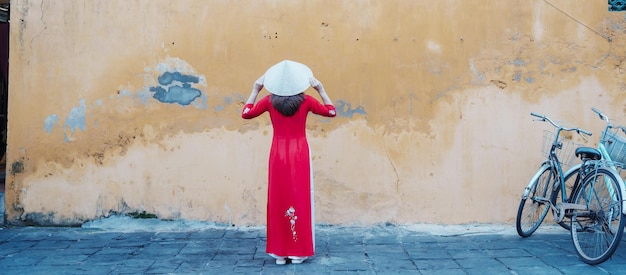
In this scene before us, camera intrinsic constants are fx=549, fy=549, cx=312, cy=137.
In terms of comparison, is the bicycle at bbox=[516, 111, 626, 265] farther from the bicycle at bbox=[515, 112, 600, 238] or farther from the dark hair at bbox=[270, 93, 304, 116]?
the dark hair at bbox=[270, 93, 304, 116]

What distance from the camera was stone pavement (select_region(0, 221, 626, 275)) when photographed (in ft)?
12.6

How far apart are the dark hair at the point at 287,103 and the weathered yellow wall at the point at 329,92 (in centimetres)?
122

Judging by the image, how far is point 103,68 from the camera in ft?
16.7

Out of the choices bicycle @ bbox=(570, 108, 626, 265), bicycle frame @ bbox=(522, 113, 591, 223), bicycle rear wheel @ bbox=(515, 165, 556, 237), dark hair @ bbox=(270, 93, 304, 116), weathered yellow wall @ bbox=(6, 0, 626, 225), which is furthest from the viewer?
weathered yellow wall @ bbox=(6, 0, 626, 225)

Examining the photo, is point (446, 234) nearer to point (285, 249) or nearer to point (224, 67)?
point (285, 249)

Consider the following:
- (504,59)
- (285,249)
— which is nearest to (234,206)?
(285,249)

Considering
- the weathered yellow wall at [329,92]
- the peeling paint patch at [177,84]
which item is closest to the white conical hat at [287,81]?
the weathered yellow wall at [329,92]

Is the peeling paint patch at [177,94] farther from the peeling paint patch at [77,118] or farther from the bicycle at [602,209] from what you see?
the bicycle at [602,209]

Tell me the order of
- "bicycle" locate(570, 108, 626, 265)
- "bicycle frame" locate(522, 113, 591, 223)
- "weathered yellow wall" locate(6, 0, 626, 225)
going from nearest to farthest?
"bicycle" locate(570, 108, 626, 265), "bicycle frame" locate(522, 113, 591, 223), "weathered yellow wall" locate(6, 0, 626, 225)

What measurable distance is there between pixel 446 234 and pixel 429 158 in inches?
27.8

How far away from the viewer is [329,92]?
199 inches

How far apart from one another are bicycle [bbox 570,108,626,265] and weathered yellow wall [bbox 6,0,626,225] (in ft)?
3.26

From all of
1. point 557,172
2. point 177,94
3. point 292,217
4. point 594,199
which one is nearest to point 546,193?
point 557,172

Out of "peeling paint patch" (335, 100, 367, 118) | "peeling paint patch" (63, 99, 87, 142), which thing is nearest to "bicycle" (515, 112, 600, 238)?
"peeling paint patch" (335, 100, 367, 118)
